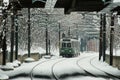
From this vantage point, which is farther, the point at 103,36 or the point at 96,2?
the point at 103,36

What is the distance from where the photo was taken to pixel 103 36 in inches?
1853

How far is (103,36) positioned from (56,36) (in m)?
42.4

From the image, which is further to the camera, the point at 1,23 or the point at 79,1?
the point at 1,23

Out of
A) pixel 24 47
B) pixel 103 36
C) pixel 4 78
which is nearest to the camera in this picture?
pixel 4 78

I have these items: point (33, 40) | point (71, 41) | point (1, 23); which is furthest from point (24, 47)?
point (1, 23)

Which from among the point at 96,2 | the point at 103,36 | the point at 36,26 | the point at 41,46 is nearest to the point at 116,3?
the point at 96,2

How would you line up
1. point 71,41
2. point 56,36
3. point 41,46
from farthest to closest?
point 56,36
point 41,46
point 71,41

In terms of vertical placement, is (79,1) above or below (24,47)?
above

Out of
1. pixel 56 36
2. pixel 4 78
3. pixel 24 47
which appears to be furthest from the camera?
pixel 56 36

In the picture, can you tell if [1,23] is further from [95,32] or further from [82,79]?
[95,32]

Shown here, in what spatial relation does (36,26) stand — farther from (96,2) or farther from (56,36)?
(96,2)

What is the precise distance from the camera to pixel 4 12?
2470cm

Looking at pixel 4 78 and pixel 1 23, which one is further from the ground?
pixel 1 23

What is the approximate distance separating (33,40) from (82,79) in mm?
47107
